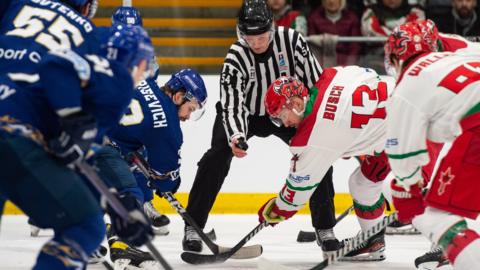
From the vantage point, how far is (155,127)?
4.17 meters

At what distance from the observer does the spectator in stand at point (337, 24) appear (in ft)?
20.0

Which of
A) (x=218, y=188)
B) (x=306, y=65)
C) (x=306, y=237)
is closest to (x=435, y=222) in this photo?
(x=306, y=65)

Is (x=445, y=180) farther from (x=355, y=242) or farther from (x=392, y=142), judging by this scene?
(x=355, y=242)

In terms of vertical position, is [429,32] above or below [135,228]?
above

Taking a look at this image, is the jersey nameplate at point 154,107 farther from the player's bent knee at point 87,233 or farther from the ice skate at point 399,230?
the ice skate at point 399,230

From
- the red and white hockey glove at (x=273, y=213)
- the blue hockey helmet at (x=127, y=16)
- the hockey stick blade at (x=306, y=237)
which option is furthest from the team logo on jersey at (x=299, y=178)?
the blue hockey helmet at (x=127, y=16)

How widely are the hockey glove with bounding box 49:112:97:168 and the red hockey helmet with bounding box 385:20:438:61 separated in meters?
1.15

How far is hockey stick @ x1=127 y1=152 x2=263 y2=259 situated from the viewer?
4.44 meters

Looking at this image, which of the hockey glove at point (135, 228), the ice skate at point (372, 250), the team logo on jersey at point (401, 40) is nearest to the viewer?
the hockey glove at point (135, 228)

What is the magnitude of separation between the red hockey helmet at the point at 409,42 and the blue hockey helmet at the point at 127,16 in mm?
2277

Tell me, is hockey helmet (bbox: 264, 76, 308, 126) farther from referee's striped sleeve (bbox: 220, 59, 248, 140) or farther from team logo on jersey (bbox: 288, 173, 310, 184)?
referee's striped sleeve (bbox: 220, 59, 248, 140)

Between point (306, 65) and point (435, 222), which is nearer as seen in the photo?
point (435, 222)

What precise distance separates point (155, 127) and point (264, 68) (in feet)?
2.53

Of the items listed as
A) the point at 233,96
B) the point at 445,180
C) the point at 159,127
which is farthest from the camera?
the point at 233,96
